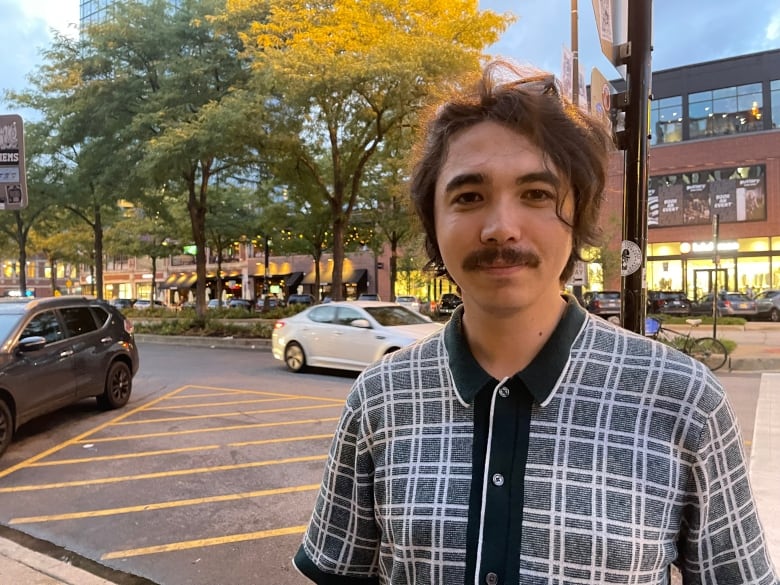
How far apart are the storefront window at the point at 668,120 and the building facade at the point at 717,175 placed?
2.5 inches

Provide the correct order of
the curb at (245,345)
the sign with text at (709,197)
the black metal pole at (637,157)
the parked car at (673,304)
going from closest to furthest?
the black metal pole at (637,157) → the curb at (245,345) → the parked car at (673,304) → the sign with text at (709,197)

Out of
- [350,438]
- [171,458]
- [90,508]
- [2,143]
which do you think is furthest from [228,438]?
[350,438]

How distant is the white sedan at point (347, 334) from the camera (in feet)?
33.8

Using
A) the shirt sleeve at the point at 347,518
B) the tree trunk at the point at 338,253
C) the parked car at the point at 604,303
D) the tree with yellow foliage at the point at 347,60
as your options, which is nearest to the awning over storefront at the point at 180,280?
the parked car at the point at 604,303

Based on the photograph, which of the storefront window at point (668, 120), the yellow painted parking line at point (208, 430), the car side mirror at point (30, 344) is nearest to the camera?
the car side mirror at point (30, 344)

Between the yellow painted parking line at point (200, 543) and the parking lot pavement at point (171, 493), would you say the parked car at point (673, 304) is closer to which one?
the parking lot pavement at point (171, 493)

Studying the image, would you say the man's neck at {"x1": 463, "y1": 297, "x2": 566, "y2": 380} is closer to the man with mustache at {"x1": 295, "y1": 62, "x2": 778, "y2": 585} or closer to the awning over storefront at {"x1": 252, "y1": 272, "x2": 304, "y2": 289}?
the man with mustache at {"x1": 295, "y1": 62, "x2": 778, "y2": 585}

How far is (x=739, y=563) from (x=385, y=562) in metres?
0.70

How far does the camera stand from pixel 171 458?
6.01 metres

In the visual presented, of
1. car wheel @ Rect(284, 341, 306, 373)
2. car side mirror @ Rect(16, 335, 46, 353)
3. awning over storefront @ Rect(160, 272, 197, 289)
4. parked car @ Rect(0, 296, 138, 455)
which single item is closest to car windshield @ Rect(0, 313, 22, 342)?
parked car @ Rect(0, 296, 138, 455)

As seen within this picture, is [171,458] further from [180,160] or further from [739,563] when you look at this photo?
[180,160]

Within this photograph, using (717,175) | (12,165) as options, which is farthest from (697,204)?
(12,165)

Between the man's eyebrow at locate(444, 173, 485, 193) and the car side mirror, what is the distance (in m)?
6.68

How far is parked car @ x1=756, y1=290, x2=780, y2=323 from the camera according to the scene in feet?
88.9
